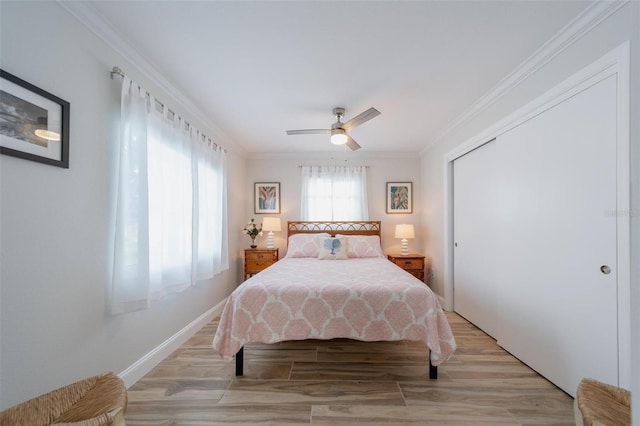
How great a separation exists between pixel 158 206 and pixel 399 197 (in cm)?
372

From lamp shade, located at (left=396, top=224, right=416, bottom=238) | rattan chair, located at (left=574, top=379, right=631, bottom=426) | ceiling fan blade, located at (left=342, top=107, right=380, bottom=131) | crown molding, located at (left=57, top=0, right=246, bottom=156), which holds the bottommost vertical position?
rattan chair, located at (left=574, top=379, right=631, bottom=426)

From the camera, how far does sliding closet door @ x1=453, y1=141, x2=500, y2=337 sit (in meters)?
2.85

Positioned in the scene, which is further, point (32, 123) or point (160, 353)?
point (160, 353)

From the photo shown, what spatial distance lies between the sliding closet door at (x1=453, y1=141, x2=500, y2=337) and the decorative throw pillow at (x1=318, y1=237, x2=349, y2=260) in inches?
59.3

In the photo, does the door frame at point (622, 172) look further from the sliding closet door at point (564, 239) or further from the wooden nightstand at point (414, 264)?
the wooden nightstand at point (414, 264)

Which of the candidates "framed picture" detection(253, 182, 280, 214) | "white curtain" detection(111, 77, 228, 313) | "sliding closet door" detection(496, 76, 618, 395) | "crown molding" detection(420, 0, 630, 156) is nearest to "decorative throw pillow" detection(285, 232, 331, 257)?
"framed picture" detection(253, 182, 280, 214)

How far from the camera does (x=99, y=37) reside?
6.06ft

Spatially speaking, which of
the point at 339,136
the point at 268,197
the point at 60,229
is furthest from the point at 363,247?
the point at 60,229

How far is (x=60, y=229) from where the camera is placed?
62.8 inches

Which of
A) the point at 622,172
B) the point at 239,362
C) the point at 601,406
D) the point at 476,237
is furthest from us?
the point at 476,237

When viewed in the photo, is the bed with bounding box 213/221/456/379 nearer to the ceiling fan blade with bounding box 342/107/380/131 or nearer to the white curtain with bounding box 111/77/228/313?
the white curtain with bounding box 111/77/228/313

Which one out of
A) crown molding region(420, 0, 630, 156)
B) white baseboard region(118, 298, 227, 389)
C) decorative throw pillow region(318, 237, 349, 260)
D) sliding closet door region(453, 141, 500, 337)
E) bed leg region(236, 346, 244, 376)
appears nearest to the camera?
crown molding region(420, 0, 630, 156)

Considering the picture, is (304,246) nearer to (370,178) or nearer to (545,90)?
(370,178)

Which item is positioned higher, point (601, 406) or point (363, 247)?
point (363, 247)
